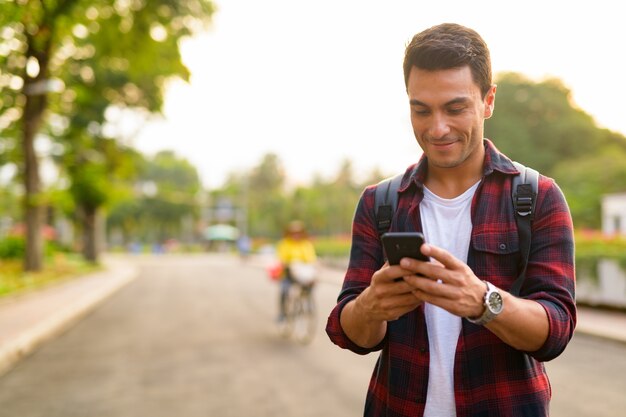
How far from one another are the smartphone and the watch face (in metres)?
0.16

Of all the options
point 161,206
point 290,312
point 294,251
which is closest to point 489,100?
point 294,251

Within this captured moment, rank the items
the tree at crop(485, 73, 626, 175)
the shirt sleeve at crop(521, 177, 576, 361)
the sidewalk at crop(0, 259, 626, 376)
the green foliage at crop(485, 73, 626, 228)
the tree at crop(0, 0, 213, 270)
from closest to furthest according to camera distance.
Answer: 1. the shirt sleeve at crop(521, 177, 576, 361)
2. the sidewalk at crop(0, 259, 626, 376)
3. the tree at crop(0, 0, 213, 270)
4. the green foliage at crop(485, 73, 626, 228)
5. the tree at crop(485, 73, 626, 175)

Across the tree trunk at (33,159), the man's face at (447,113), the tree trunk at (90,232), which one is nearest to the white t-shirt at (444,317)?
the man's face at (447,113)

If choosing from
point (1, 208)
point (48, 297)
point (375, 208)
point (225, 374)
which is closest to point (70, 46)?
point (48, 297)

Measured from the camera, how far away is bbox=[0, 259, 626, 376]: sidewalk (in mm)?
9734

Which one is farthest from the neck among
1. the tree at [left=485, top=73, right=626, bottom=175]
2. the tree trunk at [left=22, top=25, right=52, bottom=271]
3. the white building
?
the tree at [left=485, top=73, right=626, bottom=175]

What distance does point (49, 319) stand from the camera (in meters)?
12.5

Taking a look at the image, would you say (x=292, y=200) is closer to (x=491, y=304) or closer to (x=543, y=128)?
(x=543, y=128)

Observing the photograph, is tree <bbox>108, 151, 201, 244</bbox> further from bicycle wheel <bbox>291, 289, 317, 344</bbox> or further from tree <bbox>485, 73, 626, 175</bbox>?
bicycle wheel <bbox>291, 289, 317, 344</bbox>

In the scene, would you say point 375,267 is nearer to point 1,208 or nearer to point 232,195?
point 1,208

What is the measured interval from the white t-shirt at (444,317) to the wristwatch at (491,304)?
9.3 inches

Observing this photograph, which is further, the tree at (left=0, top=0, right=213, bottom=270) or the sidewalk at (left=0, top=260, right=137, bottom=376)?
the tree at (left=0, top=0, right=213, bottom=270)

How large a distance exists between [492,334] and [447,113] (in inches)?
21.6

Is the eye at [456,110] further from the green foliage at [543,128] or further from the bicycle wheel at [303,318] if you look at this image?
the green foliage at [543,128]
